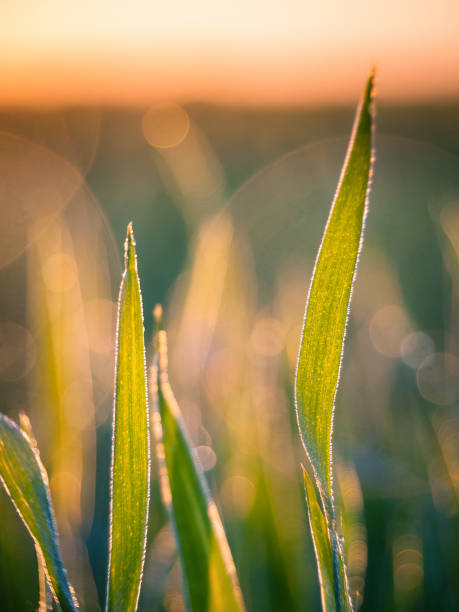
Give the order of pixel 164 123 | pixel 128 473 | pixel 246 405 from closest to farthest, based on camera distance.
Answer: pixel 128 473
pixel 246 405
pixel 164 123

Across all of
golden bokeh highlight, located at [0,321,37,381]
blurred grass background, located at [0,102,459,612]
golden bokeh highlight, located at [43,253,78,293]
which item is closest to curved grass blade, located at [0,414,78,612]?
blurred grass background, located at [0,102,459,612]

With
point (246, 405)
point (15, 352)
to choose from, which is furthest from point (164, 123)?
point (246, 405)

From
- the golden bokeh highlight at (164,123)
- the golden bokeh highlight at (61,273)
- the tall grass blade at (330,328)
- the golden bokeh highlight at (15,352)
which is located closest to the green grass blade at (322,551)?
the tall grass blade at (330,328)

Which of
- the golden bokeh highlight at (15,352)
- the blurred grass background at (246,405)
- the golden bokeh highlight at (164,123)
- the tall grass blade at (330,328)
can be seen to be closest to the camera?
the tall grass blade at (330,328)

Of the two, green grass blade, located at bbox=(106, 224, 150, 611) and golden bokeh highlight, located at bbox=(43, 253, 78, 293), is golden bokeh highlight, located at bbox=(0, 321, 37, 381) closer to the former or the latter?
golden bokeh highlight, located at bbox=(43, 253, 78, 293)

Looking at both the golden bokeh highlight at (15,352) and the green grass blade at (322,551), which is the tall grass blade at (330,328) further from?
the golden bokeh highlight at (15,352)

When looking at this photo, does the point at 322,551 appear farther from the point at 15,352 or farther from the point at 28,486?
the point at 15,352
